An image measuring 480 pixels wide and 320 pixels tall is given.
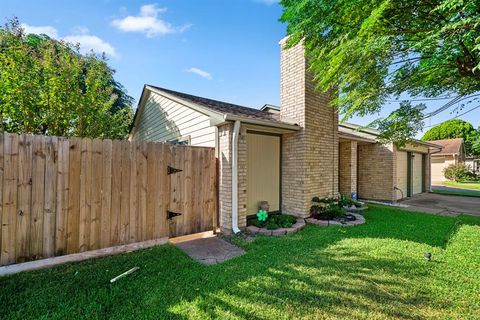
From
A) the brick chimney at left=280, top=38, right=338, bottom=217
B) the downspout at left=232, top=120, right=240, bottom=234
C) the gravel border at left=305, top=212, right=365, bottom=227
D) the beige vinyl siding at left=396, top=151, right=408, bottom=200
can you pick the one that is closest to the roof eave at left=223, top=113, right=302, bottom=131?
the downspout at left=232, top=120, right=240, bottom=234

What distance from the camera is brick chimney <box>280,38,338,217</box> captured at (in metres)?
6.02

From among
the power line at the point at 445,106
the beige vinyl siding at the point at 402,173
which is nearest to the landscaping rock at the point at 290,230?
the power line at the point at 445,106

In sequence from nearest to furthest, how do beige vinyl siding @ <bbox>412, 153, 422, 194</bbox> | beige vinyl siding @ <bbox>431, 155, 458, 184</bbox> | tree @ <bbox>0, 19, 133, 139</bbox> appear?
tree @ <bbox>0, 19, 133, 139</bbox>, beige vinyl siding @ <bbox>412, 153, 422, 194</bbox>, beige vinyl siding @ <bbox>431, 155, 458, 184</bbox>

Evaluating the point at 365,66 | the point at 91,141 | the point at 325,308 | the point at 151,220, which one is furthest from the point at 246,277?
the point at 365,66

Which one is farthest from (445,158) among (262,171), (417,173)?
(262,171)

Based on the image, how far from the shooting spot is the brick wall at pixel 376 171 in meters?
9.58

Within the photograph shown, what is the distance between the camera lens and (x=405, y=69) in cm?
447

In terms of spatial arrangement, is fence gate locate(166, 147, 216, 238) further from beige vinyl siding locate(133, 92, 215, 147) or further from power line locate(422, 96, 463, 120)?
power line locate(422, 96, 463, 120)

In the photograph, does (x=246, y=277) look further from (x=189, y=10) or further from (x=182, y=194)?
(x=189, y=10)

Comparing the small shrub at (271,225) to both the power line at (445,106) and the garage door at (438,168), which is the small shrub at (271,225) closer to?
the power line at (445,106)

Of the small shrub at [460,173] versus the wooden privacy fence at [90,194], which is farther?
the small shrub at [460,173]

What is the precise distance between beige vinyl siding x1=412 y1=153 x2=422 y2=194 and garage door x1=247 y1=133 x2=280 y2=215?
9.79 m

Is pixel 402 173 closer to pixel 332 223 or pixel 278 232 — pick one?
pixel 332 223

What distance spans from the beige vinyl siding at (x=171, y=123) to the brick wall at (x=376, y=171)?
26.7 feet
